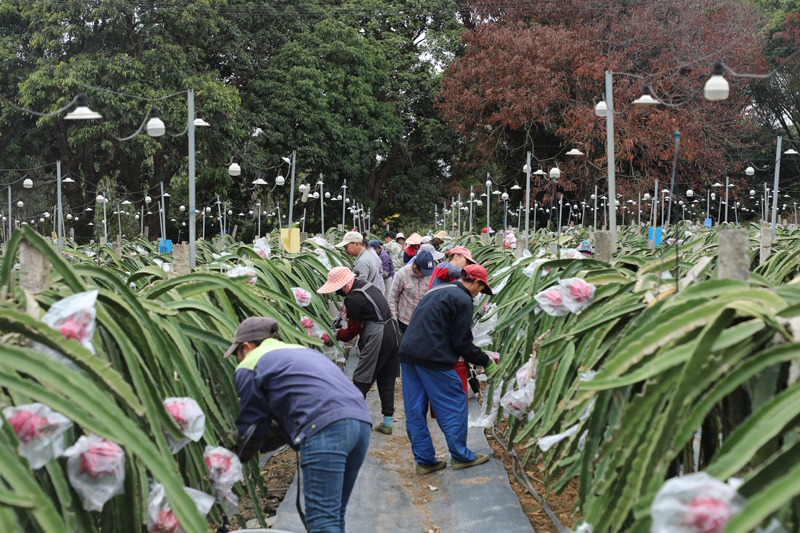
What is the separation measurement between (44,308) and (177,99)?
18500 millimetres

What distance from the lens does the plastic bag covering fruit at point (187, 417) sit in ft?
9.05

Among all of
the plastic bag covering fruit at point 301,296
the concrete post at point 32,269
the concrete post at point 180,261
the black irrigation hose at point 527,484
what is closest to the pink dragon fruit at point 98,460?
the concrete post at point 32,269

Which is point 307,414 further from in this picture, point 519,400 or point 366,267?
point 366,267

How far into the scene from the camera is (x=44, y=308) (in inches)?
101

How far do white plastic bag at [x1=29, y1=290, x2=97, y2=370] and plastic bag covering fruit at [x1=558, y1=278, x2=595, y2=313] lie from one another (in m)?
2.22

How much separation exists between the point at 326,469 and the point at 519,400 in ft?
4.49

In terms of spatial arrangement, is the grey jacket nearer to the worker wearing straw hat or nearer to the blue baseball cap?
the blue baseball cap

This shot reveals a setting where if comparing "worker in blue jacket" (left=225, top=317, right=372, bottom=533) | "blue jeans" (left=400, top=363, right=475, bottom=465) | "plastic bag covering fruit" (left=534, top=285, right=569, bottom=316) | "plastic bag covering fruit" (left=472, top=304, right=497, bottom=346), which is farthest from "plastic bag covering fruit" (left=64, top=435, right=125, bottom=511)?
"plastic bag covering fruit" (left=472, top=304, right=497, bottom=346)

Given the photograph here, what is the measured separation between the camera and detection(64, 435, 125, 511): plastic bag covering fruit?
2240 millimetres

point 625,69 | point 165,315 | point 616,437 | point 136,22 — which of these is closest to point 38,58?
point 136,22

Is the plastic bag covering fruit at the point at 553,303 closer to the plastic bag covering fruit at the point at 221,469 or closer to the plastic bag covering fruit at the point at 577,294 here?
the plastic bag covering fruit at the point at 577,294

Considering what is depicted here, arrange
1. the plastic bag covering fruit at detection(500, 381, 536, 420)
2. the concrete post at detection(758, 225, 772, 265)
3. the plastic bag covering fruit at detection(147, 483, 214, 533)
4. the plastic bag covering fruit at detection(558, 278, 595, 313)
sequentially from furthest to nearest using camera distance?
the concrete post at detection(758, 225, 772, 265) → the plastic bag covering fruit at detection(500, 381, 536, 420) → the plastic bag covering fruit at detection(558, 278, 595, 313) → the plastic bag covering fruit at detection(147, 483, 214, 533)

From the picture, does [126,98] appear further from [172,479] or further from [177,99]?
[172,479]

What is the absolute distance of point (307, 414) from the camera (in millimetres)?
3346
